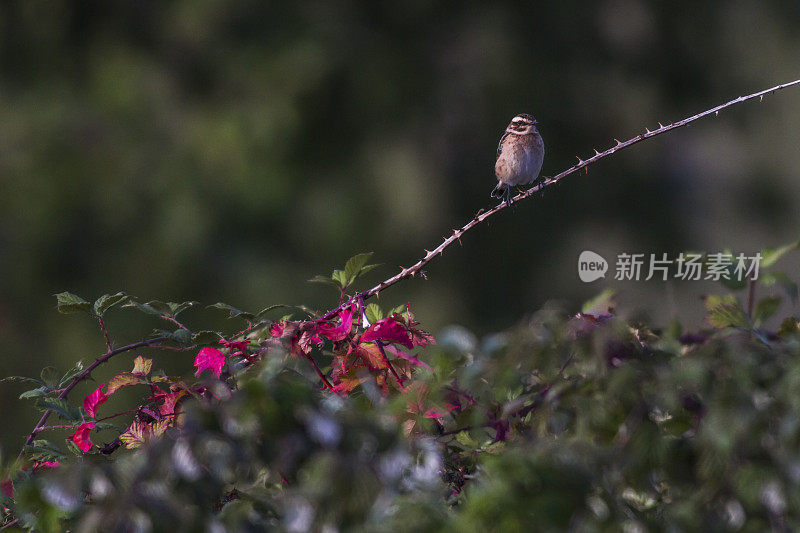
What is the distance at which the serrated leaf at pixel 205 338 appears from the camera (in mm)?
1414

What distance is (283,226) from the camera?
5.54 meters

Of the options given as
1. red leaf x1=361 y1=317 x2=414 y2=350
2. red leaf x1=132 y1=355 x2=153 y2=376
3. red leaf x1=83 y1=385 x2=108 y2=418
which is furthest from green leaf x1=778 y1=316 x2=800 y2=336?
red leaf x1=83 y1=385 x2=108 y2=418

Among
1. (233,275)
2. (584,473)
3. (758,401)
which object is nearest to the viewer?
(584,473)

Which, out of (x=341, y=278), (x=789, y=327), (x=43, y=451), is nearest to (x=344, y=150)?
(x=341, y=278)

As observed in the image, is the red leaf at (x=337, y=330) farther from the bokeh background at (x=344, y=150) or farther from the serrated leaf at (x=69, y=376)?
the bokeh background at (x=344, y=150)

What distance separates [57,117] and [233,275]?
4.66ft

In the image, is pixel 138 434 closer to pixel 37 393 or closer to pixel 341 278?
pixel 37 393

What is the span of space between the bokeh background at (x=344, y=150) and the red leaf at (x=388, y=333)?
3.66 metres

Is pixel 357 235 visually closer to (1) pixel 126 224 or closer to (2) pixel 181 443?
(1) pixel 126 224

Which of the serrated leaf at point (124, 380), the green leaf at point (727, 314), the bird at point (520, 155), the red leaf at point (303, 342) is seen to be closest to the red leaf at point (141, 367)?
the serrated leaf at point (124, 380)

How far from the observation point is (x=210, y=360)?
1.48m

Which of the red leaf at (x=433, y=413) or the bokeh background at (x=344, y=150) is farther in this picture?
the bokeh background at (x=344, y=150)

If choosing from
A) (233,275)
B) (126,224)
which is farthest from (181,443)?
(126,224)

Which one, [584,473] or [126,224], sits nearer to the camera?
[584,473]
